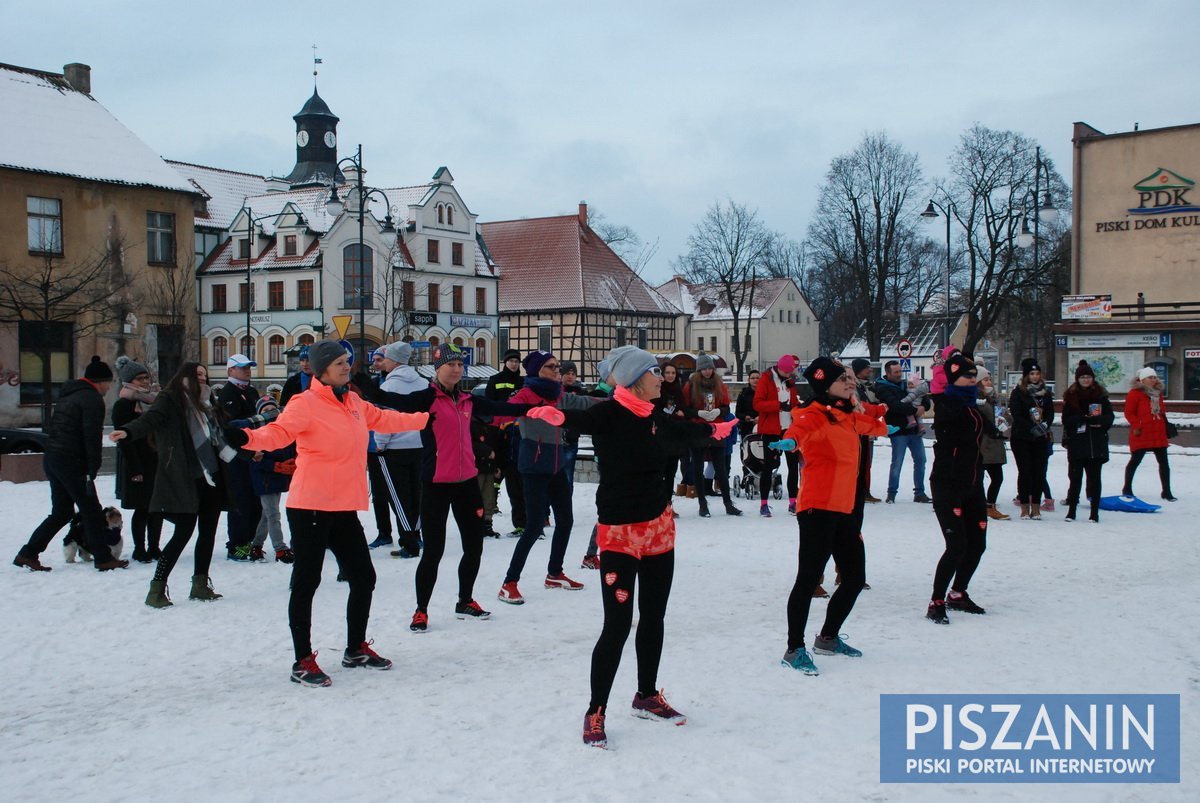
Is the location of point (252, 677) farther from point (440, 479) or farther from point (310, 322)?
point (310, 322)

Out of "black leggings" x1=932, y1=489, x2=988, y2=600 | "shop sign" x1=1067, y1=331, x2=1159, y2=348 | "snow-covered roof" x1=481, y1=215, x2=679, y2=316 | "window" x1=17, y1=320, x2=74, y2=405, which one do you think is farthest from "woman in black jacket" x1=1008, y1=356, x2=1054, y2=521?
"snow-covered roof" x1=481, y1=215, x2=679, y2=316

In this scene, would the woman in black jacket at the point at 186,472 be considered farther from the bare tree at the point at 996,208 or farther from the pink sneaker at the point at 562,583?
the bare tree at the point at 996,208

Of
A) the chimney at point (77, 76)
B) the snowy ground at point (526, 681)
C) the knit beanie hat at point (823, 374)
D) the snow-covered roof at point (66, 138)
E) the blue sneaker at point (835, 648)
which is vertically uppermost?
the chimney at point (77, 76)

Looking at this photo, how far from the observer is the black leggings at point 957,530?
24.0 ft

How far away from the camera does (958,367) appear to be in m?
7.60

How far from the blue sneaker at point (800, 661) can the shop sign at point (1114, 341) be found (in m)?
40.0

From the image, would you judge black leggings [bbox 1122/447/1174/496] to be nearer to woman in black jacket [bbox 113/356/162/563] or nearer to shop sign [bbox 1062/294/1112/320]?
woman in black jacket [bbox 113/356/162/563]

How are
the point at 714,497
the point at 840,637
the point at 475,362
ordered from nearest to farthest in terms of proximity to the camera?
the point at 840,637 < the point at 714,497 < the point at 475,362

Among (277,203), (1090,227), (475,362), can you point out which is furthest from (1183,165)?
(277,203)

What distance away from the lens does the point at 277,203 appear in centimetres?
5681

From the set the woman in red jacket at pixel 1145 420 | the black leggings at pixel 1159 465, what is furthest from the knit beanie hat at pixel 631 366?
the woman in red jacket at pixel 1145 420

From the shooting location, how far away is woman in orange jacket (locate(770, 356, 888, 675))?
6.18 m

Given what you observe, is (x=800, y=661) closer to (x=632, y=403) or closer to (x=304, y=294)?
(x=632, y=403)

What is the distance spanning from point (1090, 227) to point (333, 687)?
4844cm
